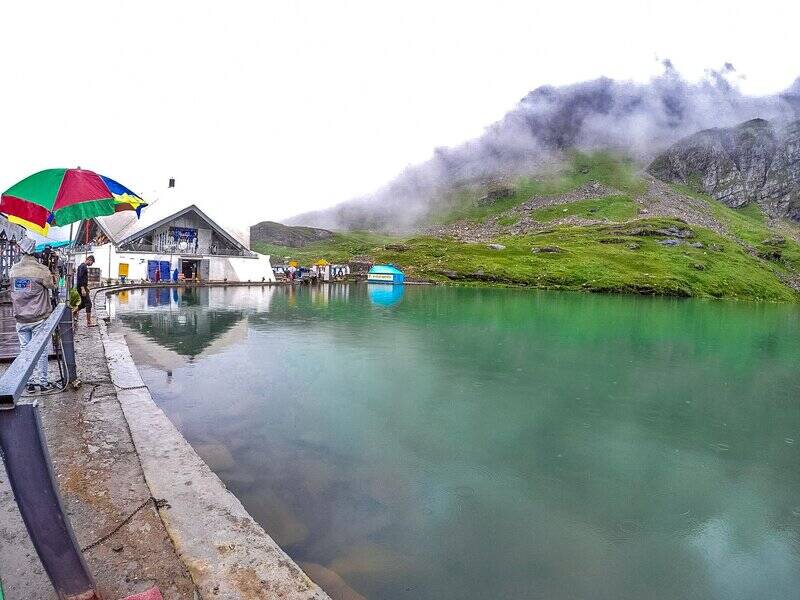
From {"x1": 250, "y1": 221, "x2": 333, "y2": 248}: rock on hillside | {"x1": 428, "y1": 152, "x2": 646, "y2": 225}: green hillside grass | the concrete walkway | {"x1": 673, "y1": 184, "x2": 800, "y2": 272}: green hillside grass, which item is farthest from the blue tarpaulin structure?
{"x1": 428, "y1": 152, "x2": 646, "y2": 225}: green hillside grass

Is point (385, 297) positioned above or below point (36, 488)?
below

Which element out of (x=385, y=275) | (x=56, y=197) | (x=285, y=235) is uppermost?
(x=285, y=235)

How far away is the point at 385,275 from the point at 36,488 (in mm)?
67163

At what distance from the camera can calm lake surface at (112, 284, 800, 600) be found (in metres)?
5.02

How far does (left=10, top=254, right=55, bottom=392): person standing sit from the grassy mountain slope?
2688 inches

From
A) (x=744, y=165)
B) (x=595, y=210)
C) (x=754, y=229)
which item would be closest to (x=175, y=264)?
(x=595, y=210)

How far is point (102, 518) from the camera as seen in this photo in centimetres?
409

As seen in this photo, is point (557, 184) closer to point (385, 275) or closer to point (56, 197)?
point (385, 275)

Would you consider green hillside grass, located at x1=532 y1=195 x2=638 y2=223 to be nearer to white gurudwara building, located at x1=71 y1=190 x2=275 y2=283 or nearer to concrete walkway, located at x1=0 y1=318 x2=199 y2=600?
white gurudwara building, located at x1=71 y1=190 x2=275 y2=283

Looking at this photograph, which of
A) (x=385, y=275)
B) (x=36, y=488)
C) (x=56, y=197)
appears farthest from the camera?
(x=385, y=275)

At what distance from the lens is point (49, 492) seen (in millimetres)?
2590

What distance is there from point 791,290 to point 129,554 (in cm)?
10931

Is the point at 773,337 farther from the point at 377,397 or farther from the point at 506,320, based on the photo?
the point at 377,397

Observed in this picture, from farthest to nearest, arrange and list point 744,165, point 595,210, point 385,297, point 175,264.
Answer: point 744,165
point 595,210
point 175,264
point 385,297
